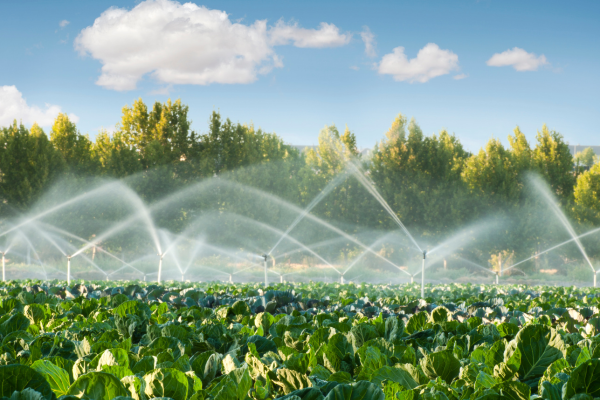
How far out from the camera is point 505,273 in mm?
23375

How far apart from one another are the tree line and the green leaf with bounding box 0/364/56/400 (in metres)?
22.8

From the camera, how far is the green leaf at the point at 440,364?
1.32 metres

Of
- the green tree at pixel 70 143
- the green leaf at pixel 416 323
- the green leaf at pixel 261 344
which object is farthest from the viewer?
the green tree at pixel 70 143

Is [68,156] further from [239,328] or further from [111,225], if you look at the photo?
[239,328]

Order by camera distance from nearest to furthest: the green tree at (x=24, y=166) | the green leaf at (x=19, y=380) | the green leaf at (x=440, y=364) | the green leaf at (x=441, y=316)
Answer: the green leaf at (x=19, y=380), the green leaf at (x=440, y=364), the green leaf at (x=441, y=316), the green tree at (x=24, y=166)

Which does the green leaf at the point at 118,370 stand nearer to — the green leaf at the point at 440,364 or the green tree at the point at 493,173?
the green leaf at the point at 440,364

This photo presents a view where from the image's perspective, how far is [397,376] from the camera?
117cm

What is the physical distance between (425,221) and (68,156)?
19.5m

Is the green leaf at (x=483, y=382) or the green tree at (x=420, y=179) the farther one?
the green tree at (x=420, y=179)

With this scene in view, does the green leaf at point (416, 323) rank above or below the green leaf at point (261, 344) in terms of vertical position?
below

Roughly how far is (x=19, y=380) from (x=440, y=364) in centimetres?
108

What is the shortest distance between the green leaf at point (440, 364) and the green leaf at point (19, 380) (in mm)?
986

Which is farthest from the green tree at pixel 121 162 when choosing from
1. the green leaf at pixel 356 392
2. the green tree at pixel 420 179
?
the green leaf at pixel 356 392

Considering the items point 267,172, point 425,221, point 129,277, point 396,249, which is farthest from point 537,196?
point 129,277
